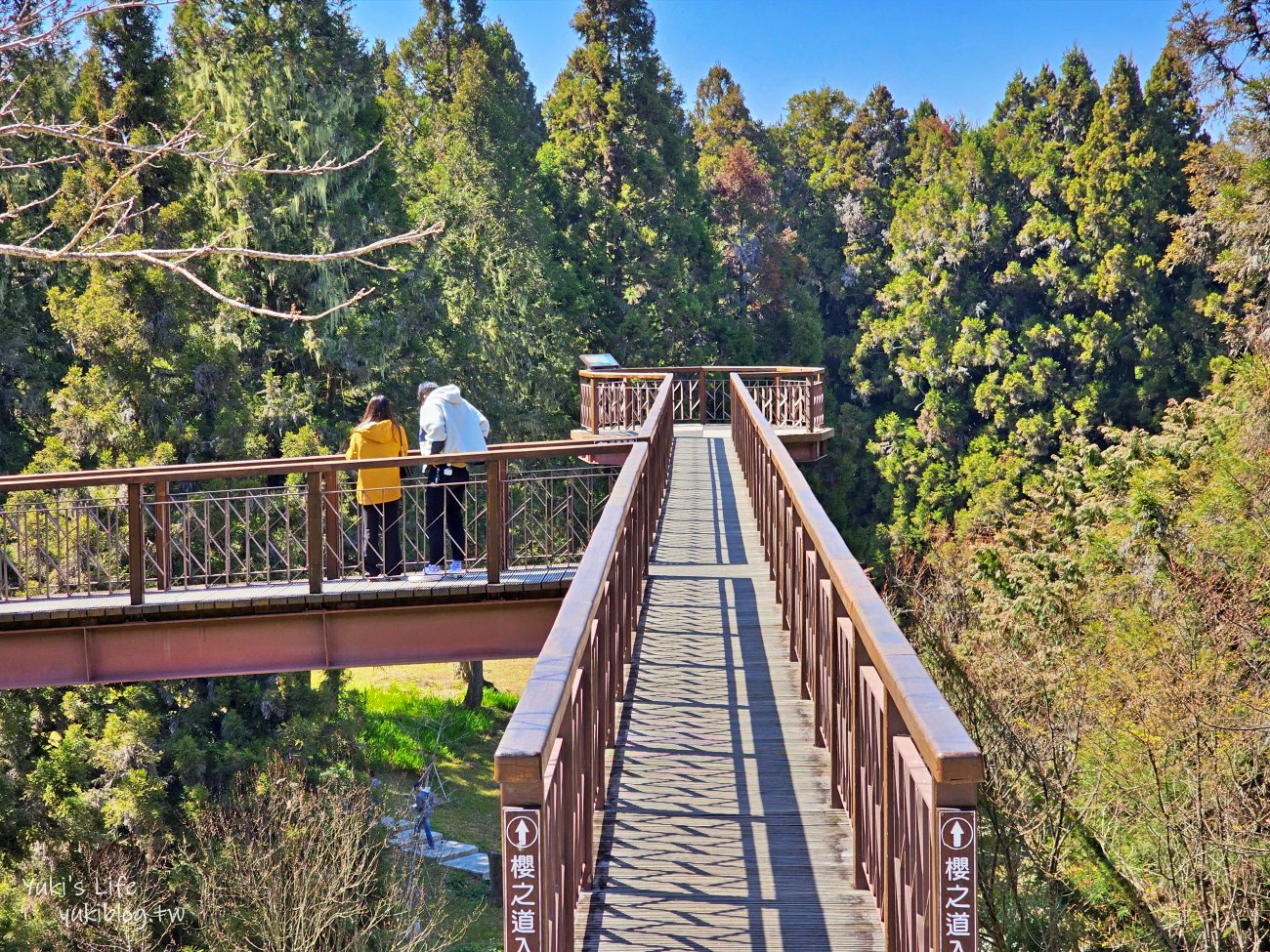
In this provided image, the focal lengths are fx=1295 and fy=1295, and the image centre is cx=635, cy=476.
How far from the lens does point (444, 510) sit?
9805 mm

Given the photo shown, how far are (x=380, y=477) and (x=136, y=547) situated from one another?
182 cm

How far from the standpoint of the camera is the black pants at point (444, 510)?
986cm

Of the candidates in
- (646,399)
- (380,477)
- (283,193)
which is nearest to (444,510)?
(380,477)

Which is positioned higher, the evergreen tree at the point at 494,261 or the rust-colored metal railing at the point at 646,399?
the evergreen tree at the point at 494,261

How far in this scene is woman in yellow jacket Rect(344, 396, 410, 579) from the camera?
32.1ft

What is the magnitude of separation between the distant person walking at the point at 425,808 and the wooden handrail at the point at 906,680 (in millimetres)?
19735

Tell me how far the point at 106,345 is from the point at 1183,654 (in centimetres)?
1581

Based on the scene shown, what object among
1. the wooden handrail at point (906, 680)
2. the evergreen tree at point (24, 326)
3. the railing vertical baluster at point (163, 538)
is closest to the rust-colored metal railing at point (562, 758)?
the wooden handrail at point (906, 680)

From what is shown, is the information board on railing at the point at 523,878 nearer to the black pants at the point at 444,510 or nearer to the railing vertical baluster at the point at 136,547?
the black pants at the point at 444,510

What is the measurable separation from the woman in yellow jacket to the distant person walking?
14115 mm

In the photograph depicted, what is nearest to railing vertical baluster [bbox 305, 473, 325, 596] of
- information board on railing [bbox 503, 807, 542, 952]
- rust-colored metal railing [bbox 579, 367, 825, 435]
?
information board on railing [bbox 503, 807, 542, 952]

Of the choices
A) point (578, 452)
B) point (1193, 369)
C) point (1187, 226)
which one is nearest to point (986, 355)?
point (1193, 369)

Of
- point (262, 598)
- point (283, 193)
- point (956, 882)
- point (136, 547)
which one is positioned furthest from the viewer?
point (283, 193)

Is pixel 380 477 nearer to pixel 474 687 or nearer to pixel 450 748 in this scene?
pixel 450 748
